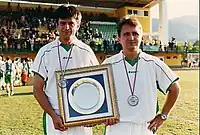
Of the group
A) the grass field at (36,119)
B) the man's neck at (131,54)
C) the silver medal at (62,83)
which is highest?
the man's neck at (131,54)

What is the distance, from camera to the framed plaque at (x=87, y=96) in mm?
2281

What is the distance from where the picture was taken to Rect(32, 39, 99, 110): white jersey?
238 cm

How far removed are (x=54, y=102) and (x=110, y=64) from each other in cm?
43

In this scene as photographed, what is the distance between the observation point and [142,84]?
232 centimetres

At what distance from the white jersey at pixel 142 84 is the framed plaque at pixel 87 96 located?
0.06 m

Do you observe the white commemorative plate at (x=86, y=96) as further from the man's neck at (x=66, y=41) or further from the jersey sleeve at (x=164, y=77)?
the jersey sleeve at (x=164, y=77)

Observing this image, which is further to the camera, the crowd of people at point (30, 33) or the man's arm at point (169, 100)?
the crowd of people at point (30, 33)

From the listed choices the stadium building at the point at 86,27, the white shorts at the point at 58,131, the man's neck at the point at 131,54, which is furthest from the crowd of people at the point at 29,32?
the man's neck at the point at 131,54

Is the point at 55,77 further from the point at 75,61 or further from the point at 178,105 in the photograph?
the point at 178,105

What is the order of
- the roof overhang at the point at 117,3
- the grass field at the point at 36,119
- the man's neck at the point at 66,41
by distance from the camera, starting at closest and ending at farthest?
the man's neck at the point at 66,41
the grass field at the point at 36,119
the roof overhang at the point at 117,3

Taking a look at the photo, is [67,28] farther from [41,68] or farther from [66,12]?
[41,68]

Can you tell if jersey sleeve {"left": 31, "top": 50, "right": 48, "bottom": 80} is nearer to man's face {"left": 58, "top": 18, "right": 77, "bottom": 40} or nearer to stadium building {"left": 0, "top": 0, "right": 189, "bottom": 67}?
man's face {"left": 58, "top": 18, "right": 77, "bottom": 40}

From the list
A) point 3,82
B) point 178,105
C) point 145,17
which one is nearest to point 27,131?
point 178,105

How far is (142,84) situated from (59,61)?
533 millimetres
